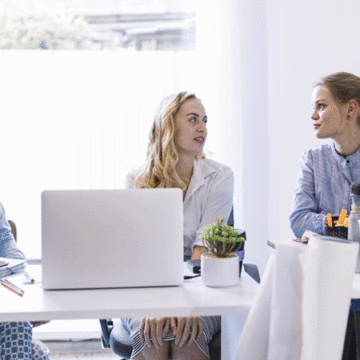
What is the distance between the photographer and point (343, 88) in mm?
2256

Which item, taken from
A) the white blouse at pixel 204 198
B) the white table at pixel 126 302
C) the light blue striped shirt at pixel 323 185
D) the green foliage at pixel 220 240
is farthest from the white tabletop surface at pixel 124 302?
the light blue striped shirt at pixel 323 185

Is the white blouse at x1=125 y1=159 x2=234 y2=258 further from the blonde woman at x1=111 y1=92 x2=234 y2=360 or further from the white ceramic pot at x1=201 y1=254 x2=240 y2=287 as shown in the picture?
the white ceramic pot at x1=201 y1=254 x2=240 y2=287

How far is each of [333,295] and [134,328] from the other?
846 mm

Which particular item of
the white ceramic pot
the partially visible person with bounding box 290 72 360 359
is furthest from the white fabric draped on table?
the partially visible person with bounding box 290 72 360 359

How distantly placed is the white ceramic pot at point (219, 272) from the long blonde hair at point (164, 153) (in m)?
0.85

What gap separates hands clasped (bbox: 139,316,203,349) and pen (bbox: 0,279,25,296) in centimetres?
41

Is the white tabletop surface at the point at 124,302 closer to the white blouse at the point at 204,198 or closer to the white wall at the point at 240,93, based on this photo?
the white blouse at the point at 204,198

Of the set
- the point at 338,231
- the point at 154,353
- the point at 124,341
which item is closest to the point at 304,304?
the point at 338,231

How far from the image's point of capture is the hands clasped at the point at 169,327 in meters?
1.45

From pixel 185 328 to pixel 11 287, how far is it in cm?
55

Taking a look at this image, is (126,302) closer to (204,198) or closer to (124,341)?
(124,341)

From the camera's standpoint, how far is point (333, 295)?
939mm

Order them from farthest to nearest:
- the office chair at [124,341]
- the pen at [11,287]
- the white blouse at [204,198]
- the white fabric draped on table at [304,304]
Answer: the white blouse at [204,198]
the office chair at [124,341]
the pen at [11,287]
the white fabric draped on table at [304,304]

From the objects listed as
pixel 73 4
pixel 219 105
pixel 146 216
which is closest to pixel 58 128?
pixel 73 4
